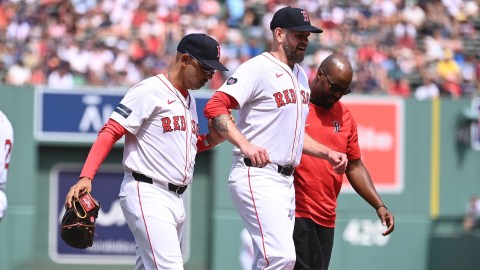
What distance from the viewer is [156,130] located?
18.3 ft

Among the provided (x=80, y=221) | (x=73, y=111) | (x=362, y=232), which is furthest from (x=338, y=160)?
(x=362, y=232)

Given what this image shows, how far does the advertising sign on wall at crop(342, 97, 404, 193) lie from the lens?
42.4ft

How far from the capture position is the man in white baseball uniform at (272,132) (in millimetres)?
5664

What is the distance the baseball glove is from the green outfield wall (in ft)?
22.1

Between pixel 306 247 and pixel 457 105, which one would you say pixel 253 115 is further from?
pixel 457 105

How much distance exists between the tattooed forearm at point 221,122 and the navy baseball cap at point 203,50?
11.2 inches

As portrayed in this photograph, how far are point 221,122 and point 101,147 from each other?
0.71m

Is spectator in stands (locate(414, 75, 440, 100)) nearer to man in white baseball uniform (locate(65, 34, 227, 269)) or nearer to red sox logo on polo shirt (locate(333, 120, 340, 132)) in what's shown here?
red sox logo on polo shirt (locate(333, 120, 340, 132))

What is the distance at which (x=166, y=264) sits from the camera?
5441mm

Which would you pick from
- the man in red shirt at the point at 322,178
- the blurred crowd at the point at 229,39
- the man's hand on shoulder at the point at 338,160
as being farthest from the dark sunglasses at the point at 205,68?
the blurred crowd at the point at 229,39

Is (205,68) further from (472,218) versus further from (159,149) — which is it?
(472,218)

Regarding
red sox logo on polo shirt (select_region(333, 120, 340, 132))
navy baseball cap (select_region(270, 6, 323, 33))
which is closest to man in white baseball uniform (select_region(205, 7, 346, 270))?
navy baseball cap (select_region(270, 6, 323, 33))

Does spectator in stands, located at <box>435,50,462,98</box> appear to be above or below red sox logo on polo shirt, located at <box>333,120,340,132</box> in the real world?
above

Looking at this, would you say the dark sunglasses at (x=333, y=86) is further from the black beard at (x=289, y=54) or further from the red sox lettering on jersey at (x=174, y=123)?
the red sox lettering on jersey at (x=174, y=123)
